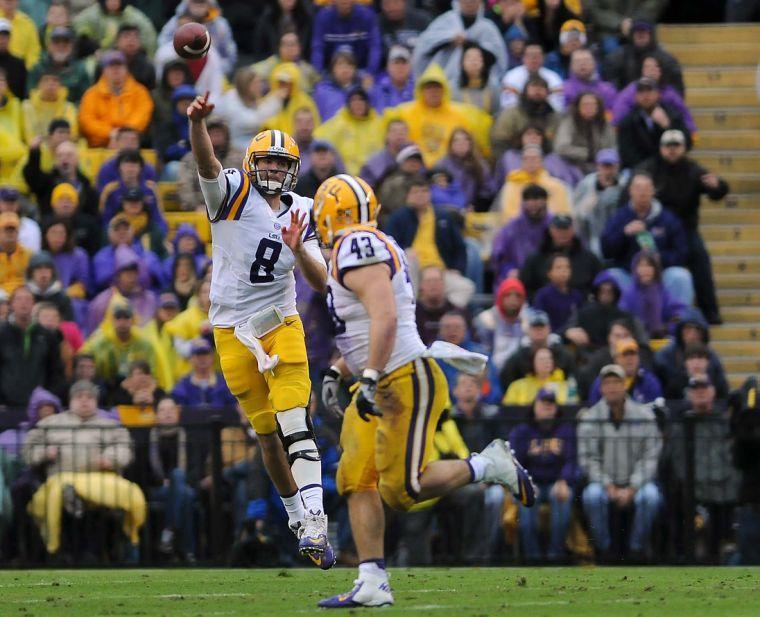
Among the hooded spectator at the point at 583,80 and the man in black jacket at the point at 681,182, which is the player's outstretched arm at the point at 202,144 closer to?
the man in black jacket at the point at 681,182

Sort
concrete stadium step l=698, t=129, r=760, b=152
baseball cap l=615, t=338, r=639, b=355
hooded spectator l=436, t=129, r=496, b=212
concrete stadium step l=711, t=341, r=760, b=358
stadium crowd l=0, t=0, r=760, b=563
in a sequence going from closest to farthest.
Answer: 1. stadium crowd l=0, t=0, r=760, b=563
2. baseball cap l=615, t=338, r=639, b=355
3. hooded spectator l=436, t=129, r=496, b=212
4. concrete stadium step l=711, t=341, r=760, b=358
5. concrete stadium step l=698, t=129, r=760, b=152

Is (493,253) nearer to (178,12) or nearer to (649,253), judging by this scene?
(649,253)

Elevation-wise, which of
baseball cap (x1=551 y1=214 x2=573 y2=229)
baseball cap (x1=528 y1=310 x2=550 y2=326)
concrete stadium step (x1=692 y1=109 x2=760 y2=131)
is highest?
concrete stadium step (x1=692 y1=109 x2=760 y2=131)

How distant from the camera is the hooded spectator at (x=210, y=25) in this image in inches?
720

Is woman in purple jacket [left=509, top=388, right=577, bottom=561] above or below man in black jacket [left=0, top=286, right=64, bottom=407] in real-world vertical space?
below

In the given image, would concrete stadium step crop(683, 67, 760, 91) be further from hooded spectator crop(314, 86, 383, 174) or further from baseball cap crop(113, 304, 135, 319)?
baseball cap crop(113, 304, 135, 319)

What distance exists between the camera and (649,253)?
1575 centimetres

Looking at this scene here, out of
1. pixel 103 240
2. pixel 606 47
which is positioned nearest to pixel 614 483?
pixel 103 240

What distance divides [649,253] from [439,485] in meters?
6.25

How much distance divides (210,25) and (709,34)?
5.19 metres

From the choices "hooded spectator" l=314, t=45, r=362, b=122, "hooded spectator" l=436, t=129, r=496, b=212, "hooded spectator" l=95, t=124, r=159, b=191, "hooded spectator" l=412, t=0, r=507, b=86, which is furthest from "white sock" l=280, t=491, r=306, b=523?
"hooded spectator" l=412, t=0, r=507, b=86

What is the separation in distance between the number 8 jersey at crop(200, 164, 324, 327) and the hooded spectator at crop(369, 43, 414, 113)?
24.2 feet

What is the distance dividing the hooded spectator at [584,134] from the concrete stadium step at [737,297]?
1.71 m

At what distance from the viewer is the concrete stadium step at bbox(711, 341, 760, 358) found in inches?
672
